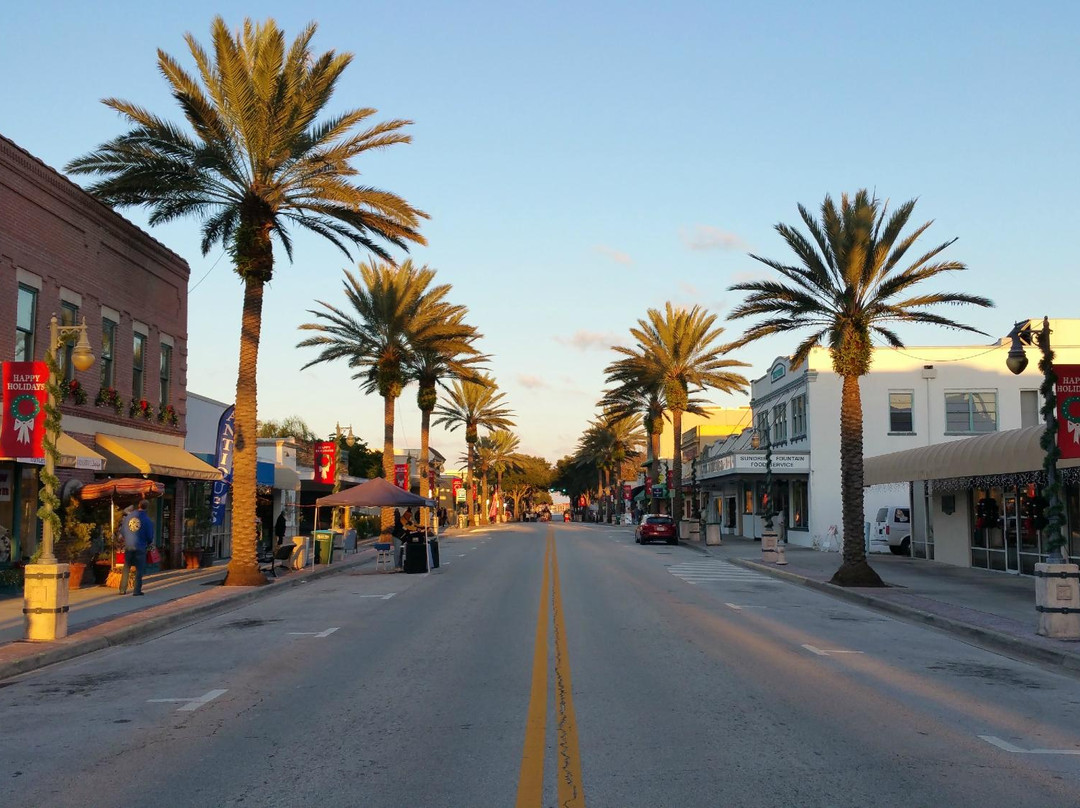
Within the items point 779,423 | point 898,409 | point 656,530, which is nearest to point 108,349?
point 656,530

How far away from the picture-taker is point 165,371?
95.5 feet

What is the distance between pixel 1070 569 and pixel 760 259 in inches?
506

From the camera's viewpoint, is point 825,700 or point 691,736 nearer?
point 691,736

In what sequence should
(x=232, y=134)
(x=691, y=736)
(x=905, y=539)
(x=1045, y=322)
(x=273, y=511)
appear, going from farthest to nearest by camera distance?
1. (x=273, y=511)
2. (x=905, y=539)
3. (x=232, y=134)
4. (x=1045, y=322)
5. (x=691, y=736)

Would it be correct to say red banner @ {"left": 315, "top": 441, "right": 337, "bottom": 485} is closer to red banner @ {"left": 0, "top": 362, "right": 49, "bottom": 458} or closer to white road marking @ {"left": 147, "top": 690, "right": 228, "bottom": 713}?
red banner @ {"left": 0, "top": 362, "right": 49, "bottom": 458}

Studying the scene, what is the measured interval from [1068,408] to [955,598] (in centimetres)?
599

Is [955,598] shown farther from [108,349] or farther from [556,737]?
[108,349]

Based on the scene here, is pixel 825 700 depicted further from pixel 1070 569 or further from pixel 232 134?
pixel 232 134

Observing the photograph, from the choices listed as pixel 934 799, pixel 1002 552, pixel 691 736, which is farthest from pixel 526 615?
pixel 1002 552

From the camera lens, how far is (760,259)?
84.5ft

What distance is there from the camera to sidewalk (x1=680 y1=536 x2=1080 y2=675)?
554 inches

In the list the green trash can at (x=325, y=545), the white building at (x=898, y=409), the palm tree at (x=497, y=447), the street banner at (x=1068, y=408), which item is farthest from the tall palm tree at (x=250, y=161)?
the palm tree at (x=497, y=447)

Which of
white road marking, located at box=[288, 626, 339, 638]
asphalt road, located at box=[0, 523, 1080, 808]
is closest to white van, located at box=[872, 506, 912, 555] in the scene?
asphalt road, located at box=[0, 523, 1080, 808]

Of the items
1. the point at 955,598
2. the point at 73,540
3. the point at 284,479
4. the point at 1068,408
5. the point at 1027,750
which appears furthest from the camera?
the point at 284,479
